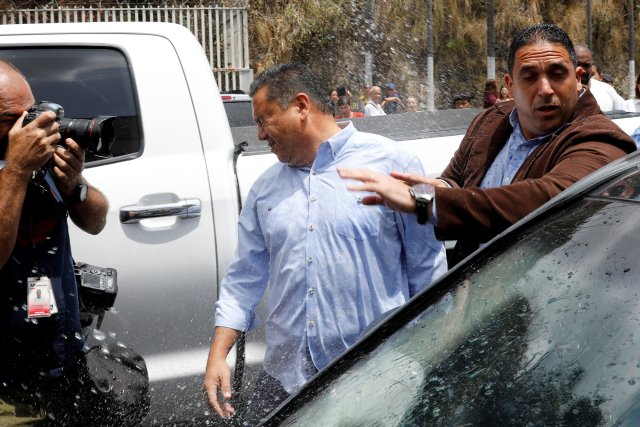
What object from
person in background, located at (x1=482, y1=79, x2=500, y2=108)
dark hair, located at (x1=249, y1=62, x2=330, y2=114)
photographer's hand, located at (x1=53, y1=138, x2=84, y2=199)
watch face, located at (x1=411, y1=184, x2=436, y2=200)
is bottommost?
person in background, located at (x1=482, y1=79, x2=500, y2=108)

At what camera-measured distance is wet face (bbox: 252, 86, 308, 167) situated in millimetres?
2875

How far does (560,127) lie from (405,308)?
0.89 metres

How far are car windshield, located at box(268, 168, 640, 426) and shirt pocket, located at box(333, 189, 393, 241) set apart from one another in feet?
2.46

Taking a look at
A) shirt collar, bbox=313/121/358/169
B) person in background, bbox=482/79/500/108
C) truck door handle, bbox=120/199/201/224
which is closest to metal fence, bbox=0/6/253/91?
person in background, bbox=482/79/500/108

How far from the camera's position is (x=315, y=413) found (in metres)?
1.91

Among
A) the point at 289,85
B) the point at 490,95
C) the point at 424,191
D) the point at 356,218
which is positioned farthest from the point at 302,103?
the point at 490,95

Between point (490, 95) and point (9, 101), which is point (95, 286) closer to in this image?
point (9, 101)

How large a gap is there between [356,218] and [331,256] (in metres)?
0.13

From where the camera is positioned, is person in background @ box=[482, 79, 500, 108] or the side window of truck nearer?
the side window of truck

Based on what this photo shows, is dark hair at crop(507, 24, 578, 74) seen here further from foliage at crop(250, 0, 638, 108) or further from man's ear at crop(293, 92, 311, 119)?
foliage at crop(250, 0, 638, 108)

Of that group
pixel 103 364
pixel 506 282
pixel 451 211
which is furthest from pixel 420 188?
pixel 103 364

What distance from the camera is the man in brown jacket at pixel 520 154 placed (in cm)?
244

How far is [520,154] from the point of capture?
274 cm

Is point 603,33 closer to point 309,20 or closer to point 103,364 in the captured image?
point 309,20
